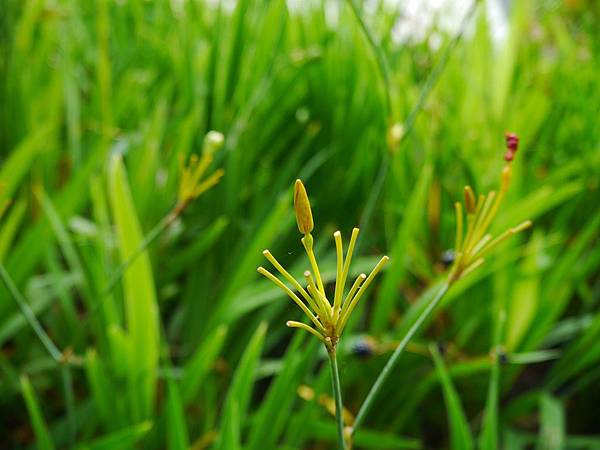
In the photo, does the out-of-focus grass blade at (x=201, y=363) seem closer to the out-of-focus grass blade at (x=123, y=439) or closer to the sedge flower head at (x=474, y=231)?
the out-of-focus grass blade at (x=123, y=439)

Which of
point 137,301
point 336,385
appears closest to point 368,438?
point 137,301

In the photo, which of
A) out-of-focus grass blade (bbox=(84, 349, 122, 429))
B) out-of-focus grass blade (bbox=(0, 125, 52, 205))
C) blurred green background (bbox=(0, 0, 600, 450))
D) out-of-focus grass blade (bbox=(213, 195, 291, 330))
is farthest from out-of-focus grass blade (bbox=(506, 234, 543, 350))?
out-of-focus grass blade (bbox=(0, 125, 52, 205))

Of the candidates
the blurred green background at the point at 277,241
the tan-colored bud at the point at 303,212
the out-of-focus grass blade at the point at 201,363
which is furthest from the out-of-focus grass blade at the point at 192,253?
the tan-colored bud at the point at 303,212

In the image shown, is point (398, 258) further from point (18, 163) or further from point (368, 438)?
point (18, 163)

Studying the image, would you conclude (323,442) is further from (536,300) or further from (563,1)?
(563,1)

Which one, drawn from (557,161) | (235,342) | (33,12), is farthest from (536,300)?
(33,12)

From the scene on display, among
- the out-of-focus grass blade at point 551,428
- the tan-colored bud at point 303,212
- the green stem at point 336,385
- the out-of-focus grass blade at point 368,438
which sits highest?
the tan-colored bud at point 303,212

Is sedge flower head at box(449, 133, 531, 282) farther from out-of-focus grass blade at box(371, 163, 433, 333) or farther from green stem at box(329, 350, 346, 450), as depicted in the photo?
out-of-focus grass blade at box(371, 163, 433, 333)
